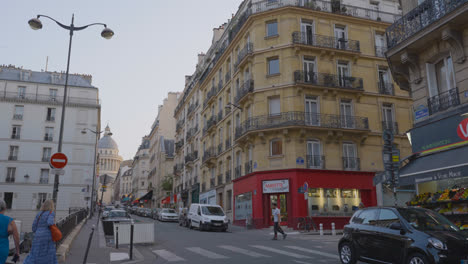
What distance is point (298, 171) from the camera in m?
25.3

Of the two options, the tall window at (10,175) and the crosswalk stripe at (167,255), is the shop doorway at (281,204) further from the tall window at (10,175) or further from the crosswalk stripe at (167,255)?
the tall window at (10,175)

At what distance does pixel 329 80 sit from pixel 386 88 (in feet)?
16.5

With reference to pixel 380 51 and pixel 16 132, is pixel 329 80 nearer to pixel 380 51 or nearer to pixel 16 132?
pixel 380 51

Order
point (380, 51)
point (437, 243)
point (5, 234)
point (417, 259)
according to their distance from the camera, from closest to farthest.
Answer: point (5, 234), point (437, 243), point (417, 259), point (380, 51)

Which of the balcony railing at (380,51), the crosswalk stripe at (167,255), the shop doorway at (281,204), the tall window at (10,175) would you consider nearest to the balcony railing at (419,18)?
the crosswalk stripe at (167,255)

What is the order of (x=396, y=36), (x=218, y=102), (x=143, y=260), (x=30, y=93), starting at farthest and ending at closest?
1. (x=30, y=93)
2. (x=218, y=102)
3. (x=396, y=36)
4. (x=143, y=260)

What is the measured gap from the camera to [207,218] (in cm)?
2442

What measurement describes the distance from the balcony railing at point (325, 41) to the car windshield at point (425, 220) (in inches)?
793

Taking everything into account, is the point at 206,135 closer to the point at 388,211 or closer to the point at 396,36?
the point at 396,36

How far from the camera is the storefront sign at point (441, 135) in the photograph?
473 inches

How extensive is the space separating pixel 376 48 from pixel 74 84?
42.1m

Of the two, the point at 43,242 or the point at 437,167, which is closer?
the point at 43,242

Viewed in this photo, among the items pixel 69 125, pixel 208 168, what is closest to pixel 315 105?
pixel 208 168

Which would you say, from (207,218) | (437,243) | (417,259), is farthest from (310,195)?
(437,243)
